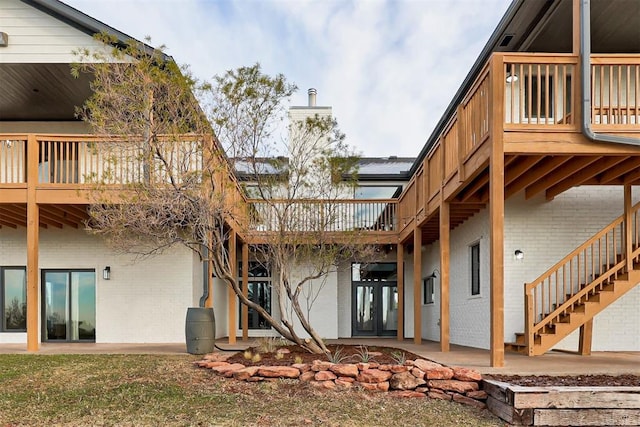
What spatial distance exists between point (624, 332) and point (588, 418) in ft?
19.2

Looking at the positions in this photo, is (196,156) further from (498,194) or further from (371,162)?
(371,162)

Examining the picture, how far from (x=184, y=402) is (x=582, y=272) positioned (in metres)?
7.99

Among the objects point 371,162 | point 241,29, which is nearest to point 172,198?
point 241,29

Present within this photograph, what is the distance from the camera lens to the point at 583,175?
8617mm

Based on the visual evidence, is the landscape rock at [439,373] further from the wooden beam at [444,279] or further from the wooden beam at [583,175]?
the wooden beam at [583,175]

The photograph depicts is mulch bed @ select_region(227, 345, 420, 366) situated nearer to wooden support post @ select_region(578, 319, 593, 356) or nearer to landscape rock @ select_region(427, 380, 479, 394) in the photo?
landscape rock @ select_region(427, 380, 479, 394)

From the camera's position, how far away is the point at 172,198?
8164 mm

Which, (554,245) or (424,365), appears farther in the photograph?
(554,245)

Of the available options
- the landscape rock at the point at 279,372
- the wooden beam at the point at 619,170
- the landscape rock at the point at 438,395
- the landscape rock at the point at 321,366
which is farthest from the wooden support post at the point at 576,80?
the landscape rock at the point at 279,372

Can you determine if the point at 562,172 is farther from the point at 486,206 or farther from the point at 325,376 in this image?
the point at 325,376

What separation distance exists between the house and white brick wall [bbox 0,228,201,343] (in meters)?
0.03

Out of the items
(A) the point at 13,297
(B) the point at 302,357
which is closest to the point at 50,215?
A: (A) the point at 13,297

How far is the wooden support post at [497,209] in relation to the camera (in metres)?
6.72

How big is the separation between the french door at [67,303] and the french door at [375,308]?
8212 millimetres
